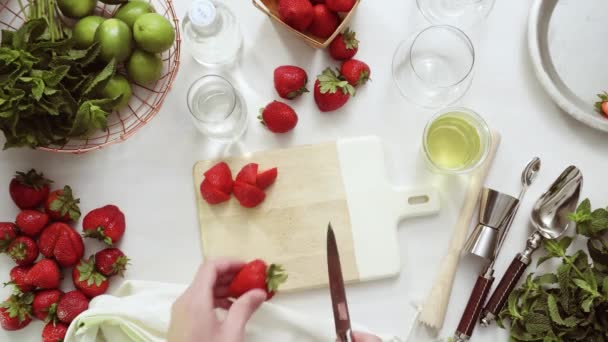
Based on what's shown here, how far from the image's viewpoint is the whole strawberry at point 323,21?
107 centimetres

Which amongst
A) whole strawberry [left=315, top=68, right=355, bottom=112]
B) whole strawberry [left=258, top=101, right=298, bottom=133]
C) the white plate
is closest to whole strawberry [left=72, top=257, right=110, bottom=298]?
whole strawberry [left=258, top=101, right=298, bottom=133]

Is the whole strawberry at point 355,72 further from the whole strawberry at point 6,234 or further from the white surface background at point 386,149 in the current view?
the whole strawberry at point 6,234

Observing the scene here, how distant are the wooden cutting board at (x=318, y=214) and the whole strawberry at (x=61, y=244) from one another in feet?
0.78

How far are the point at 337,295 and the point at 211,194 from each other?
1.03ft

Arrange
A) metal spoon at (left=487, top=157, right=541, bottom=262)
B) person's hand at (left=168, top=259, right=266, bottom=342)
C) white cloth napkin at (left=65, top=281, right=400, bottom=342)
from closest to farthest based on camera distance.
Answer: person's hand at (left=168, top=259, right=266, bottom=342), white cloth napkin at (left=65, top=281, right=400, bottom=342), metal spoon at (left=487, top=157, right=541, bottom=262)

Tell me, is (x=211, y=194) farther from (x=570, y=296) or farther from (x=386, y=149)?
(x=570, y=296)

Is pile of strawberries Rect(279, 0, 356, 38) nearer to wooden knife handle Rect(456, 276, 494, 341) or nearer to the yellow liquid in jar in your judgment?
the yellow liquid in jar

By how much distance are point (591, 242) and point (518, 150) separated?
0.72ft

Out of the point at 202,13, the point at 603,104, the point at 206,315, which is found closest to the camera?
the point at 206,315

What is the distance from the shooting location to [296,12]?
1040mm

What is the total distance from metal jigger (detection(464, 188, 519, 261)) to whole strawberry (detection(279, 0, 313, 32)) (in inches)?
18.7

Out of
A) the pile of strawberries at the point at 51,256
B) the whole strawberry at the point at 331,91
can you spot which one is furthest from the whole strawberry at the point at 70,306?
the whole strawberry at the point at 331,91

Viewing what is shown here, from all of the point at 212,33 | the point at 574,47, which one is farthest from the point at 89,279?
the point at 574,47

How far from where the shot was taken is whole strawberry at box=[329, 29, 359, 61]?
1099 mm
